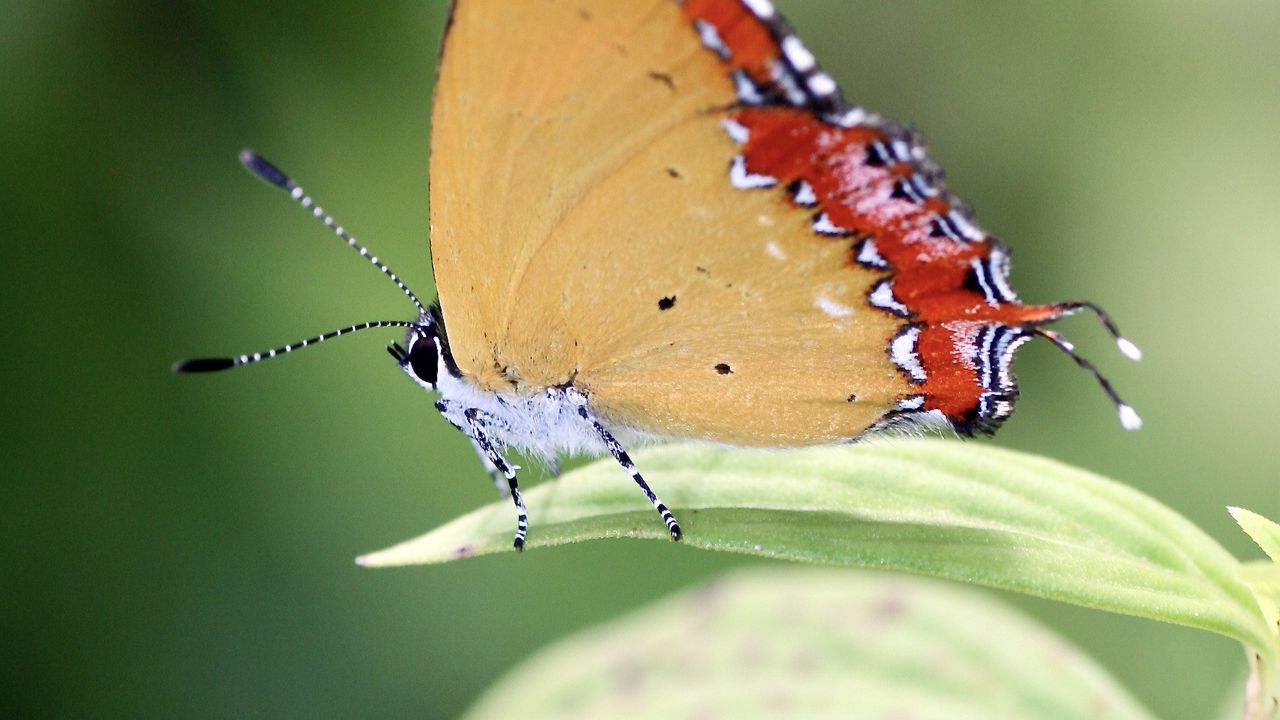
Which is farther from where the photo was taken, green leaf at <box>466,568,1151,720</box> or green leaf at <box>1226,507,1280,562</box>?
green leaf at <box>466,568,1151,720</box>

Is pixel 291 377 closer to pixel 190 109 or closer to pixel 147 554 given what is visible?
pixel 147 554

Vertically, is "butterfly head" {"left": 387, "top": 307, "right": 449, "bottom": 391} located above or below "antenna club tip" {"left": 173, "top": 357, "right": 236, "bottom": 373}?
below

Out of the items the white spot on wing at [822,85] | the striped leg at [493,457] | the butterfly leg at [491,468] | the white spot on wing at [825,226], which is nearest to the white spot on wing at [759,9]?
the white spot on wing at [822,85]

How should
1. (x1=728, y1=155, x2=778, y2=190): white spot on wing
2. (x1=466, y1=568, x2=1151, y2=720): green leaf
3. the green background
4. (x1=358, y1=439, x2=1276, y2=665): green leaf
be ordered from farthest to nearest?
the green background < (x1=466, y1=568, x2=1151, y2=720): green leaf < (x1=728, y1=155, x2=778, y2=190): white spot on wing < (x1=358, y1=439, x2=1276, y2=665): green leaf

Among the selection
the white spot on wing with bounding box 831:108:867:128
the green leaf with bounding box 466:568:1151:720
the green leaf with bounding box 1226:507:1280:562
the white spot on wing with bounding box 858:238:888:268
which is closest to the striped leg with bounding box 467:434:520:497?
the green leaf with bounding box 466:568:1151:720

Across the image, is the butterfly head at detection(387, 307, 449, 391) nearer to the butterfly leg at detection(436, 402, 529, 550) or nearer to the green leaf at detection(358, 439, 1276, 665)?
the butterfly leg at detection(436, 402, 529, 550)

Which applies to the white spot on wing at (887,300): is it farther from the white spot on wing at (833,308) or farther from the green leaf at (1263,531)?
the green leaf at (1263,531)

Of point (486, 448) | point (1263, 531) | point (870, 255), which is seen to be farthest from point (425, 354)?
point (1263, 531)

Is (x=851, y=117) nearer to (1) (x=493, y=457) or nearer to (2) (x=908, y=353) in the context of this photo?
(2) (x=908, y=353)
